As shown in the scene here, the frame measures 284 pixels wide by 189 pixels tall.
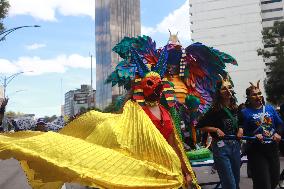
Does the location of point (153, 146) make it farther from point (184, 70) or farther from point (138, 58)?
point (184, 70)

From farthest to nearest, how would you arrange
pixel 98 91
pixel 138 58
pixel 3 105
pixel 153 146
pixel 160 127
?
pixel 98 91 → pixel 138 58 → pixel 3 105 → pixel 160 127 → pixel 153 146

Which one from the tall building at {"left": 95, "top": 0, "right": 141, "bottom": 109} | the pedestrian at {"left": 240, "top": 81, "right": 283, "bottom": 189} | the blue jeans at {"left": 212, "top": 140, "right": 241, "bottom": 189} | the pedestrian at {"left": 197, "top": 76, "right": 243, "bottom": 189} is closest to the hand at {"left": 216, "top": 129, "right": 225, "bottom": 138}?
the pedestrian at {"left": 197, "top": 76, "right": 243, "bottom": 189}

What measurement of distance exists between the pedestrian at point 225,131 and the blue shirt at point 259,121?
0.15 metres

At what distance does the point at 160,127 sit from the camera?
435 cm

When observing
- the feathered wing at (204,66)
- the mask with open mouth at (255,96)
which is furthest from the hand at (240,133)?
the feathered wing at (204,66)

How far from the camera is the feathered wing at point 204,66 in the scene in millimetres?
9508

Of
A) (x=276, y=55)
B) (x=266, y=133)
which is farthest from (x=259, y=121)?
(x=276, y=55)

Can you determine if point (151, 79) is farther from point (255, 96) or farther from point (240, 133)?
point (255, 96)

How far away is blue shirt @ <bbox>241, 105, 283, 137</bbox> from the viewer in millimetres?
5012

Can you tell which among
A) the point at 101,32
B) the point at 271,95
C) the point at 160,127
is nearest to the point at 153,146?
the point at 160,127

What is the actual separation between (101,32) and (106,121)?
154354 millimetres

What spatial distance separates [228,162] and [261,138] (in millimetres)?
441

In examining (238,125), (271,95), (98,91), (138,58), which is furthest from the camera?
(98,91)

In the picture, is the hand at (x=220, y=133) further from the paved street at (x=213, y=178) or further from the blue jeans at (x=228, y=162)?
the paved street at (x=213, y=178)
